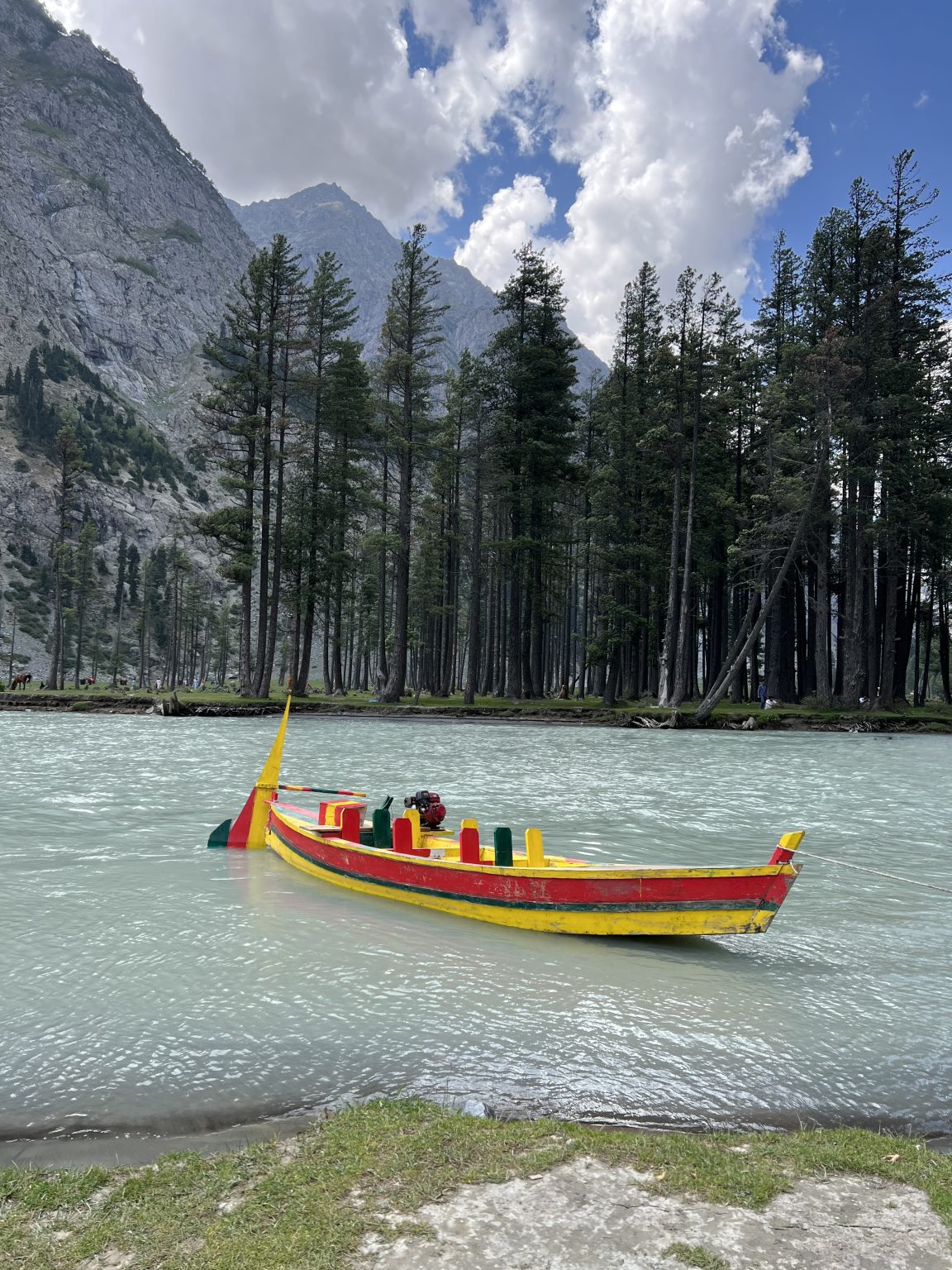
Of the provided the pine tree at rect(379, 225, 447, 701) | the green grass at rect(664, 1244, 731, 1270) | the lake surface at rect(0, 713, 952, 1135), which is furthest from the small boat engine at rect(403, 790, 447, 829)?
the pine tree at rect(379, 225, 447, 701)

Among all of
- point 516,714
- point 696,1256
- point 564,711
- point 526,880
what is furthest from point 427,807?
point 516,714

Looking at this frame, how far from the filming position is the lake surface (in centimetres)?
500

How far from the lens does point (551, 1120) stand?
446 cm

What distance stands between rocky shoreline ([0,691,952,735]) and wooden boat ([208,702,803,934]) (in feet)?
81.1

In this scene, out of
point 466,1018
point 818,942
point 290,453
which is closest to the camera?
point 466,1018

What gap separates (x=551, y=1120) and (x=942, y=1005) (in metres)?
4.10

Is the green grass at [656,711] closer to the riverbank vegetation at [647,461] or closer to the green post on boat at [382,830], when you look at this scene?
the riverbank vegetation at [647,461]

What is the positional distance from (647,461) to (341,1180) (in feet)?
133

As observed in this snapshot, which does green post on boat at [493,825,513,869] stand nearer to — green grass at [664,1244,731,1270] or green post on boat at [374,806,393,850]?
green post on boat at [374,806,393,850]

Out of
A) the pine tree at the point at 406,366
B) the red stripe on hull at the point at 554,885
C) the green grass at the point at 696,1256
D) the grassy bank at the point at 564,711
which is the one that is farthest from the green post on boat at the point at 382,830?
the pine tree at the point at 406,366

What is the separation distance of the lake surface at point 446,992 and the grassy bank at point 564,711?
19.3 meters

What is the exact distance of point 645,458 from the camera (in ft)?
135

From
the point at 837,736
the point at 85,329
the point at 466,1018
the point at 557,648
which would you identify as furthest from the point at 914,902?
the point at 85,329

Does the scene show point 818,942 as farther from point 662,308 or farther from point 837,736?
point 662,308
